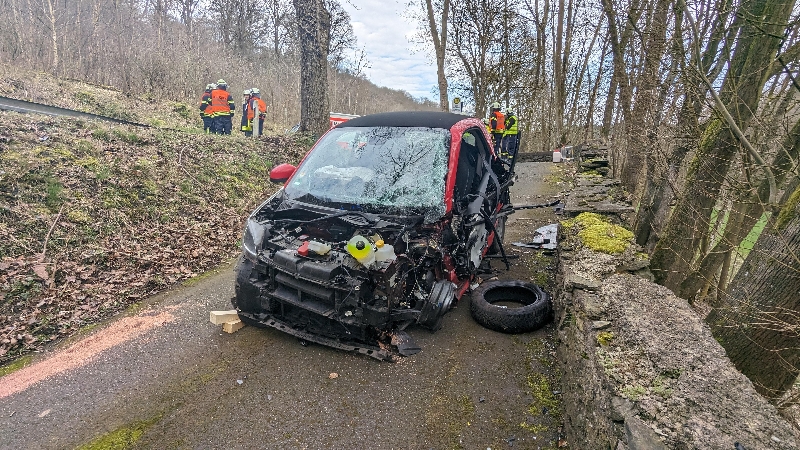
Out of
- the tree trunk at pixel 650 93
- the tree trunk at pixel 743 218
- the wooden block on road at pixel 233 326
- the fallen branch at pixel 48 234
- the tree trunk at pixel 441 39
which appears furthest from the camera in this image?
the tree trunk at pixel 441 39

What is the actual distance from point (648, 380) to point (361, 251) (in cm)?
209

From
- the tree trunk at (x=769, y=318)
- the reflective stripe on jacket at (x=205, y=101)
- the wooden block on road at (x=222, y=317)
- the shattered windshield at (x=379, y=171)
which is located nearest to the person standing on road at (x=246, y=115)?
the reflective stripe on jacket at (x=205, y=101)

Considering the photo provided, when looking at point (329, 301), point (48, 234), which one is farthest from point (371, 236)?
point (48, 234)

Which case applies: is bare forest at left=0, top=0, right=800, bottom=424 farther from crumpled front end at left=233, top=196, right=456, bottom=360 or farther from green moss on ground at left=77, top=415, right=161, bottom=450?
green moss on ground at left=77, top=415, right=161, bottom=450

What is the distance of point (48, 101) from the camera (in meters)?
11.0

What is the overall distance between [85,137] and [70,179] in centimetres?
192

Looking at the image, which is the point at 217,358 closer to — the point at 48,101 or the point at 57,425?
the point at 57,425

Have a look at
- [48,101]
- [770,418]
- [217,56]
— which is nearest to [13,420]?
[770,418]

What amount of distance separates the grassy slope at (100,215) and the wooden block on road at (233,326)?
143 cm

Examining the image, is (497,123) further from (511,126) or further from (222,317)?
(222,317)

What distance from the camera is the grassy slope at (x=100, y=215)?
455 cm

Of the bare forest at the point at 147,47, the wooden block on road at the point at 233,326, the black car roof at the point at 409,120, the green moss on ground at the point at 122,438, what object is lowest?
the green moss on ground at the point at 122,438

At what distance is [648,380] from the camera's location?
2.19 m

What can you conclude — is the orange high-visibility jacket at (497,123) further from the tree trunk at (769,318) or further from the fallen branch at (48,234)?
the fallen branch at (48,234)
